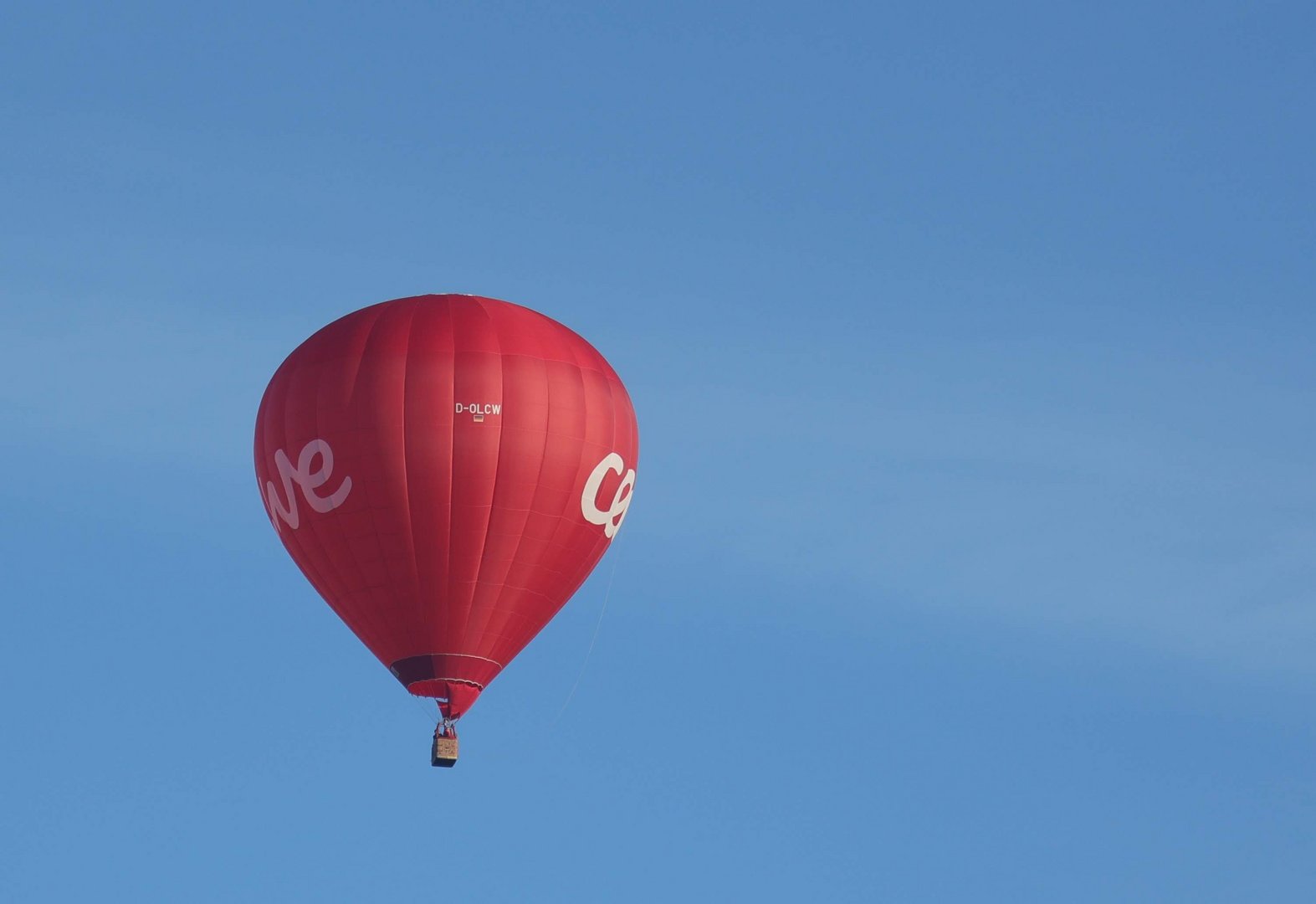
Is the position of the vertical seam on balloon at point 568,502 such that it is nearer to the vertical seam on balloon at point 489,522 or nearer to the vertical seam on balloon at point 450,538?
the vertical seam on balloon at point 489,522

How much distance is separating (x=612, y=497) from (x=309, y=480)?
5.97m

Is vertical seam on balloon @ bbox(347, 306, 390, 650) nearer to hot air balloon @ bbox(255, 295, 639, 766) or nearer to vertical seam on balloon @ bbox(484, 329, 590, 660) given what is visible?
hot air balloon @ bbox(255, 295, 639, 766)

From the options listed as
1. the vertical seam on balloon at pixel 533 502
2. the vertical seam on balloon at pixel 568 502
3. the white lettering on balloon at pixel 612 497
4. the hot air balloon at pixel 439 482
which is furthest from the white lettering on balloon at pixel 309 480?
the white lettering on balloon at pixel 612 497

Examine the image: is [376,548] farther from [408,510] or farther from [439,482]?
[439,482]

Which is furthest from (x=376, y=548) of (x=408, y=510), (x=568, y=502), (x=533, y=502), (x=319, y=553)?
(x=568, y=502)

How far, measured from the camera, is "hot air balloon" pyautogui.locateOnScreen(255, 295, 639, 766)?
57.3 m

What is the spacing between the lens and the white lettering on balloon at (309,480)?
5747 centimetres

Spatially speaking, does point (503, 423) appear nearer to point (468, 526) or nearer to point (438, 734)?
point (468, 526)

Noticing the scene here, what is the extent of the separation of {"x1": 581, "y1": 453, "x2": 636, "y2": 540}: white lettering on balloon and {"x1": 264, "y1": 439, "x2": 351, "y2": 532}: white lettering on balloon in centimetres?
465

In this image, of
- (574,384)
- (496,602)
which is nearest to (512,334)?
(574,384)

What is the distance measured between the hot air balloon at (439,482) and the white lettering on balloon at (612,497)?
65mm

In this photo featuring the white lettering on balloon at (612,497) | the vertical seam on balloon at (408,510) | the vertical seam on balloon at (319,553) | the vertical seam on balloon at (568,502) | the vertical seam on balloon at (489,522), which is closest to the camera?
the vertical seam on balloon at (408,510)

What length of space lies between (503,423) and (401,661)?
16.1 feet

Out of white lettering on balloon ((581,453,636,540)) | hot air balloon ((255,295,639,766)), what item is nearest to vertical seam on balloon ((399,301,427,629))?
hot air balloon ((255,295,639,766))
